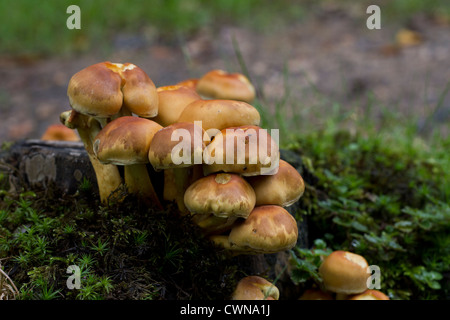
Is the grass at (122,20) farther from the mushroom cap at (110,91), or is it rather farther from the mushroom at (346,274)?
the mushroom at (346,274)

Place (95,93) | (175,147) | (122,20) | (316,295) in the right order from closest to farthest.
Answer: (175,147) → (95,93) → (316,295) → (122,20)

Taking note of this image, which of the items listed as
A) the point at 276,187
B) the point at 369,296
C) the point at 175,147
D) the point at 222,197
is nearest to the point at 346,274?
the point at 369,296

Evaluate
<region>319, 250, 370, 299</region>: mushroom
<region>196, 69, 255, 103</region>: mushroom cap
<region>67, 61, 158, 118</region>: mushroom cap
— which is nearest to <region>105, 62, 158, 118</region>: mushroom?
<region>67, 61, 158, 118</region>: mushroom cap

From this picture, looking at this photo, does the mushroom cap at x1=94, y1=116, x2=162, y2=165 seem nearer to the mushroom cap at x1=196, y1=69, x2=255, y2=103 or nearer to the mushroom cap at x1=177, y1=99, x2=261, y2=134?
the mushroom cap at x1=177, y1=99, x2=261, y2=134

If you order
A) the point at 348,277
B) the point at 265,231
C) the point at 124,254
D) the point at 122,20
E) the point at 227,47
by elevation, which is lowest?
the point at 348,277

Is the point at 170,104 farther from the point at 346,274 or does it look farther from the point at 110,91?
the point at 346,274
